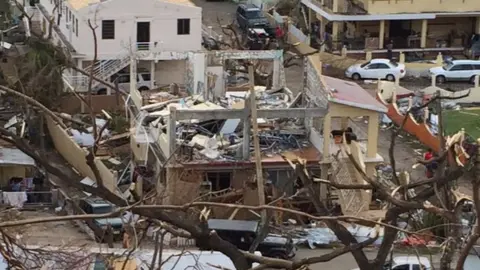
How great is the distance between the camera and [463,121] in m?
22.3

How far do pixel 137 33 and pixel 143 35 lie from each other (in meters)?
0.15

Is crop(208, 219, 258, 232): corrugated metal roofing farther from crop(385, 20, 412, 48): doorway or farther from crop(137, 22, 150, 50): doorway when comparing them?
crop(385, 20, 412, 48): doorway

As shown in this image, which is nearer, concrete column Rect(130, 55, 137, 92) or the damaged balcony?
the damaged balcony

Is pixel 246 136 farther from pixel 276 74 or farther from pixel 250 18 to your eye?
pixel 250 18

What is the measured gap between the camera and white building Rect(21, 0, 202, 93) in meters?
24.9

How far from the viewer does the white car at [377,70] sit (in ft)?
87.8

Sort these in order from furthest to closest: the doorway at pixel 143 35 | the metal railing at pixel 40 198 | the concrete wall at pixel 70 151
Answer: the doorway at pixel 143 35
the concrete wall at pixel 70 151
the metal railing at pixel 40 198

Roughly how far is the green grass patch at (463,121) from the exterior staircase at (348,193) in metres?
3.36

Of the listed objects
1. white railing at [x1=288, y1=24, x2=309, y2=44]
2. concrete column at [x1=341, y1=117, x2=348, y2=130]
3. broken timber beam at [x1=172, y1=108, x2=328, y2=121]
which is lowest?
concrete column at [x1=341, y1=117, x2=348, y2=130]

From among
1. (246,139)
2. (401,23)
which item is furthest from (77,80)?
(401,23)

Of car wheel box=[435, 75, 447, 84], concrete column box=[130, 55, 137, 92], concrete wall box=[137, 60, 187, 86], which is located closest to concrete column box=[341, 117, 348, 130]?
concrete column box=[130, 55, 137, 92]

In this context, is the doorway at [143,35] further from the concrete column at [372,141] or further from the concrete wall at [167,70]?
the concrete column at [372,141]

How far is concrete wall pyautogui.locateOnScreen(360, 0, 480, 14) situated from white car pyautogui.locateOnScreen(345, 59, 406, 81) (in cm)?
201

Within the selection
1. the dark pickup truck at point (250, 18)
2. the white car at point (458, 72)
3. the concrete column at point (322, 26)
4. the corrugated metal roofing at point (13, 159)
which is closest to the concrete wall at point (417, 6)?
the concrete column at point (322, 26)
